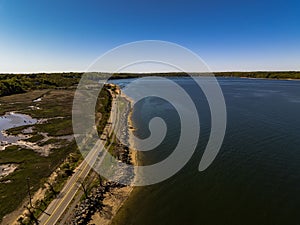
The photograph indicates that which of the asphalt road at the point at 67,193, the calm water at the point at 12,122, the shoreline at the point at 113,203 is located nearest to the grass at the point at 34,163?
the asphalt road at the point at 67,193

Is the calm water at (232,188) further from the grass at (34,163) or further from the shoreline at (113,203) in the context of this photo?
the grass at (34,163)

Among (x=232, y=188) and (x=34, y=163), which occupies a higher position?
(x=232, y=188)

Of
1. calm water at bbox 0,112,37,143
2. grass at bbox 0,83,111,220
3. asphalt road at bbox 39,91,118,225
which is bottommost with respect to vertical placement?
calm water at bbox 0,112,37,143

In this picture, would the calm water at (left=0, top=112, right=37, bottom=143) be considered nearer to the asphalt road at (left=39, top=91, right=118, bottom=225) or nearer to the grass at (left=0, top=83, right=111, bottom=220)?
the grass at (left=0, top=83, right=111, bottom=220)

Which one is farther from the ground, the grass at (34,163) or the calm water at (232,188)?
the calm water at (232,188)

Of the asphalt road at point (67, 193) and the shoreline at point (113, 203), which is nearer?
the asphalt road at point (67, 193)

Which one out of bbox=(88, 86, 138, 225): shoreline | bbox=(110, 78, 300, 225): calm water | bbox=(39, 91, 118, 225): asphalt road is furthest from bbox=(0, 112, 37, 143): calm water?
bbox=(88, 86, 138, 225): shoreline

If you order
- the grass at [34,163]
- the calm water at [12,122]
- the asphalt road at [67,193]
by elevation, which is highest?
the asphalt road at [67,193]

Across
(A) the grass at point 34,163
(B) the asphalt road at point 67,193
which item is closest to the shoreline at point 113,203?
(B) the asphalt road at point 67,193

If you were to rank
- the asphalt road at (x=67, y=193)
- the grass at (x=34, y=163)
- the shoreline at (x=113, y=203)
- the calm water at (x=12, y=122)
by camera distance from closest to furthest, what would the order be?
the asphalt road at (x=67, y=193) < the shoreline at (x=113, y=203) < the grass at (x=34, y=163) < the calm water at (x=12, y=122)

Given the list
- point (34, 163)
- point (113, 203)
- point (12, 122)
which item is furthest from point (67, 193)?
point (12, 122)

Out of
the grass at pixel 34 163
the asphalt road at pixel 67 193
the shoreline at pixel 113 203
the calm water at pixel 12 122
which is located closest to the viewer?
the asphalt road at pixel 67 193

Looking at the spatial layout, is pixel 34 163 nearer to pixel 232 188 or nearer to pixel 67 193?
pixel 67 193

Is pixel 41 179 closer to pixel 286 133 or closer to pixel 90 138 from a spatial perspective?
pixel 90 138
